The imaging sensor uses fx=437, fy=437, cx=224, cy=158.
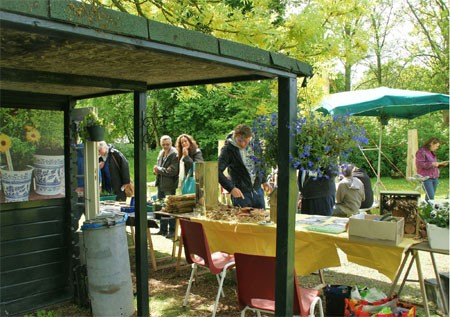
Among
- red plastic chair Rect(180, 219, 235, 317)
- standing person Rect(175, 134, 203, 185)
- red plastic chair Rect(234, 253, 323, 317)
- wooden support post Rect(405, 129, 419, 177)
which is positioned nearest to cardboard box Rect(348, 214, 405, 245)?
red plastic chair Rect(234, 253, 323, 317)

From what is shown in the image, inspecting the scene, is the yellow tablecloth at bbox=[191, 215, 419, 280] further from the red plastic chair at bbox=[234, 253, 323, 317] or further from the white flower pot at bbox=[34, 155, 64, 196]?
the white flower pot at bbox=[34, 155, 64, 196]

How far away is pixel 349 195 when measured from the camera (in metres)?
6.40

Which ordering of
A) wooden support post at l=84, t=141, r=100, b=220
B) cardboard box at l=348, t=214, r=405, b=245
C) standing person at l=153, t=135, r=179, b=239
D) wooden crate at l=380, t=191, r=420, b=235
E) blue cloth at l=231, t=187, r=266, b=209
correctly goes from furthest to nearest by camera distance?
1. standing person at l=153, t=135, r=179, b=239
2. blue cloth at l=231, t=187, r=266, b=209
3. wooden support post at l=84, t=141, r=100, b=220
4. wooden crate at l=380, t=191, r=420, b=235
5. cardboard box at l=348, t=214, r=405, b=245

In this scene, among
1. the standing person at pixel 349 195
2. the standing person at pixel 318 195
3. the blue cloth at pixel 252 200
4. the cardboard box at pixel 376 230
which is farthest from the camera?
the standing person at pixel 349 195

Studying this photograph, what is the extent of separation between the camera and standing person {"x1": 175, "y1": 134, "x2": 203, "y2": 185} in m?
7.50

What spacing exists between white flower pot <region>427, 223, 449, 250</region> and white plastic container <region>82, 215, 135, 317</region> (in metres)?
2.71

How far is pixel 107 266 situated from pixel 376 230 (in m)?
2.44

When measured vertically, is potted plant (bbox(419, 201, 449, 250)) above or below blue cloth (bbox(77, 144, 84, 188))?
below

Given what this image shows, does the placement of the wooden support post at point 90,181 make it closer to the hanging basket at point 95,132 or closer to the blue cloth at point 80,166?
the blue cloth at point 80,166

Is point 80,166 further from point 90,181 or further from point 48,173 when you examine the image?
point 48,173

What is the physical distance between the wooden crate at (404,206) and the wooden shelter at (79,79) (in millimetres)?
1378

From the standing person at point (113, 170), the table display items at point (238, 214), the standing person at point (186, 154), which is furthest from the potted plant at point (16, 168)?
the standing person at point (186, 154)

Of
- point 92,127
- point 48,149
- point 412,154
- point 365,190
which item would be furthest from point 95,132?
point 412,154

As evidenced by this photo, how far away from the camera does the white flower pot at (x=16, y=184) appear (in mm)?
4121
